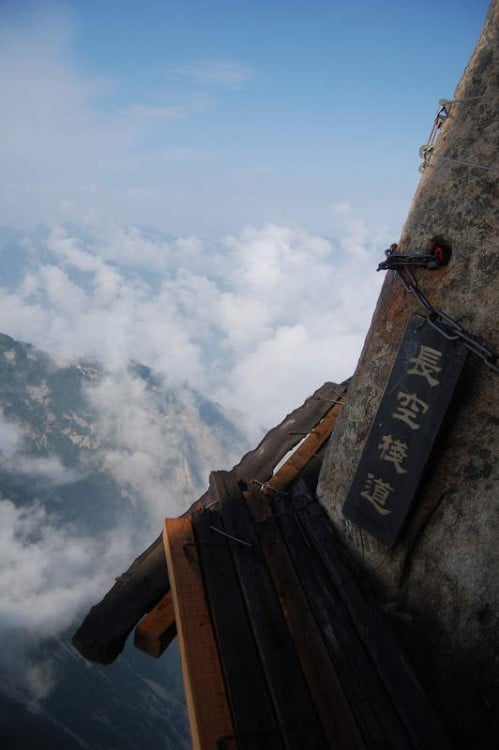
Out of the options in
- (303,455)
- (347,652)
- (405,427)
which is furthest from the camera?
(303,455)

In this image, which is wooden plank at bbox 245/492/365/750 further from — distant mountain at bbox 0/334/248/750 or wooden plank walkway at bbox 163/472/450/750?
distant mountain at bbox 0/334/248/750

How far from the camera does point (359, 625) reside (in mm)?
3377

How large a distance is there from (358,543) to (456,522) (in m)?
0.88

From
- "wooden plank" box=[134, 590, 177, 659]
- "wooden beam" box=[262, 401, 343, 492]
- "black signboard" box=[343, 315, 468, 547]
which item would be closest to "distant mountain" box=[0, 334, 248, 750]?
"wooden beam" box=[262, 401, 343, 492]

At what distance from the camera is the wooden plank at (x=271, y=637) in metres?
2.73

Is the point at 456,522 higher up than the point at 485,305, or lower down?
lower down

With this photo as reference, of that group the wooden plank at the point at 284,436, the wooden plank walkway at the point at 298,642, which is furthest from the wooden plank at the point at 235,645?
the wooden plank at the point at 284,436

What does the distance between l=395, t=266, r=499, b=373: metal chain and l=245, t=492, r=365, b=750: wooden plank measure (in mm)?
2264

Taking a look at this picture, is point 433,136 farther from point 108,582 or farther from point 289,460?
point 108,582

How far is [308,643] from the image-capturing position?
3.25 metres

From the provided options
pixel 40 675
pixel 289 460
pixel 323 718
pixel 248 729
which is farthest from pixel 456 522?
pixel 40 675

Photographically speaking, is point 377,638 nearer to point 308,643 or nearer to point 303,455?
point 308,643

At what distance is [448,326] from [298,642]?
2539 mm

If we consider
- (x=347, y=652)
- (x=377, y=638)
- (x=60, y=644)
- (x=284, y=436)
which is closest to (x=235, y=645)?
(x=347, y=652)
